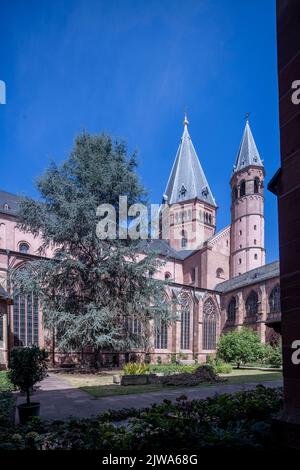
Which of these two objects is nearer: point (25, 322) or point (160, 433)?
point (160, 433)

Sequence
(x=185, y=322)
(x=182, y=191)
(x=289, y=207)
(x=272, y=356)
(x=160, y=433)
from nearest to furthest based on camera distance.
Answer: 1. (x=289, y=207)
2. (x=160, y=433)
3. (x=272, y=356)
4. (x=185, y=322)
5. (x=182, y=191)

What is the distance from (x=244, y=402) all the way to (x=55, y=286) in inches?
696

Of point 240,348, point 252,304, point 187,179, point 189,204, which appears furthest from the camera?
point 187,179

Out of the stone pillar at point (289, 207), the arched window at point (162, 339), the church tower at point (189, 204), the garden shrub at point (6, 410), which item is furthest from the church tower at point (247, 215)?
the stone pillar at point (289, 207)

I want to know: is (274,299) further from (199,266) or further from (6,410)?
(6,410)

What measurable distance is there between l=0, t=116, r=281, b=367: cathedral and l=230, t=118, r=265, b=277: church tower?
0.14m

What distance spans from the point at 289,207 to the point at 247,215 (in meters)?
48.0

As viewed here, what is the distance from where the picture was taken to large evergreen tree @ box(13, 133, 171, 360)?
2155 centimetres

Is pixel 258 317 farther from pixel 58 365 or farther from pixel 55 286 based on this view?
pixel 55 286

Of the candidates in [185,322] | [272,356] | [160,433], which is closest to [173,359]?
[185,322]

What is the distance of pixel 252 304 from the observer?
39.5 m

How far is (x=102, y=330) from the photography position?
21.6 metres

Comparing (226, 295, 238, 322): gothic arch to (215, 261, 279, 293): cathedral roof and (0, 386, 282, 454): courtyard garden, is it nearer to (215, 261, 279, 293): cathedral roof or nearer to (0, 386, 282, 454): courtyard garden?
(215, 261, 279, 293): cathedral roof
